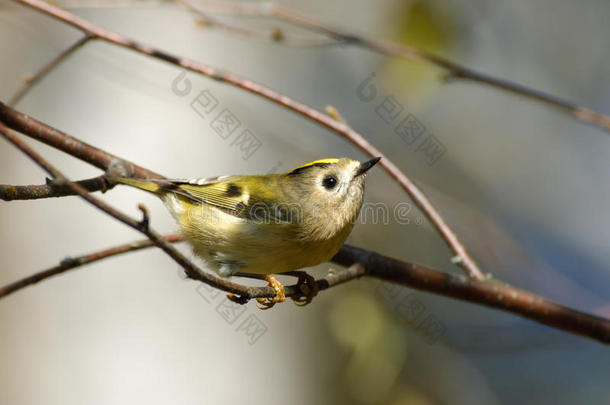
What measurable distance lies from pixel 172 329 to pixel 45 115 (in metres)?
1.03

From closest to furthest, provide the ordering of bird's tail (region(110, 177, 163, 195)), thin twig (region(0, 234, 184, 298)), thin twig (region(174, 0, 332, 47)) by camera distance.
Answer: thin twig (region(0, 234, 184, 298)) → bird's tail (region(110, 177, 163, 195)) → thin twig (region(174, 0, 332, 47))

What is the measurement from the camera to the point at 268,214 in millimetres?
1791

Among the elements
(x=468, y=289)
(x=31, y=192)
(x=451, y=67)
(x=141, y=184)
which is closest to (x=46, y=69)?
(x=141, y=184)

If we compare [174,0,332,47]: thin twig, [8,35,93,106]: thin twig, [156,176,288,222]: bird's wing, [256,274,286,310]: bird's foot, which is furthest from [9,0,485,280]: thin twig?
[256,274,286,310]: bird's foot

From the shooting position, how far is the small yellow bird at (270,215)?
1672 millimetres

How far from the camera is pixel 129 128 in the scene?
248cm

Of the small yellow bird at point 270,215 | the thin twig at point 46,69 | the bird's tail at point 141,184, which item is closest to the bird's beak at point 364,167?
the small yellow bird at point 270,215

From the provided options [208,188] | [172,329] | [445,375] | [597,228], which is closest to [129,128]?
[208,188]

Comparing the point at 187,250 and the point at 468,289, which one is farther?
the point at 187,250

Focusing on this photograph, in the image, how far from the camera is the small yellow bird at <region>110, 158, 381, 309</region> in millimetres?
1672

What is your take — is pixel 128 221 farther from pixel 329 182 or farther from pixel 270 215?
pixel 329 182

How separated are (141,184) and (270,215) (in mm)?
388

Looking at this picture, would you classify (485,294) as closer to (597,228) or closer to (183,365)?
(183,365)

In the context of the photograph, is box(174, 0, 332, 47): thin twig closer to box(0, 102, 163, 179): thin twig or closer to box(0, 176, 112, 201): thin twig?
box(0, 102, 163, 179): thin twig
